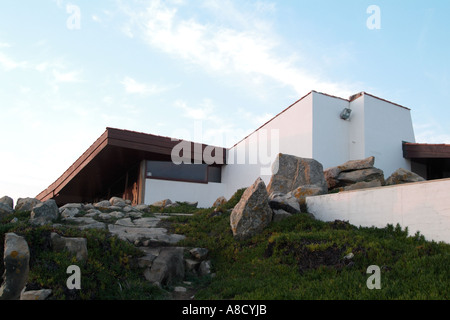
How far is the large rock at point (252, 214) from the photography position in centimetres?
998

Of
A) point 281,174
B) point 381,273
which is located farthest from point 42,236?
point 281,174

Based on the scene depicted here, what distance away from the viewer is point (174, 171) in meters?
20.4

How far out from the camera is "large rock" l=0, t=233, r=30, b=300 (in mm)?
6355

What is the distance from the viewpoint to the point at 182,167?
67.7ft

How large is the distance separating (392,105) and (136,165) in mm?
13638

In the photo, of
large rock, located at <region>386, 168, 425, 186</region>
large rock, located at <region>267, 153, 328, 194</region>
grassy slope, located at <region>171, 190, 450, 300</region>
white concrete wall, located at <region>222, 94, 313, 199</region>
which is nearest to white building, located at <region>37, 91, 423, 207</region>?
white concrete wall, located at <region>222, 94, 313, 199</region>

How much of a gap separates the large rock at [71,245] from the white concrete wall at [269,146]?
38.6ft

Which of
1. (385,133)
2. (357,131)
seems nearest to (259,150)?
(357,131)

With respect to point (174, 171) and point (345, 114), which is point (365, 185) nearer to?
point (345, 114)

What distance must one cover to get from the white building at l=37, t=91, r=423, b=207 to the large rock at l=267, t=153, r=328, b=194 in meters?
3.31

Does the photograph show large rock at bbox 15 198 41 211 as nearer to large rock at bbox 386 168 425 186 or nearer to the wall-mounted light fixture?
large rock at bbox 386 168 425 186

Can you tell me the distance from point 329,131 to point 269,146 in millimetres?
3326
